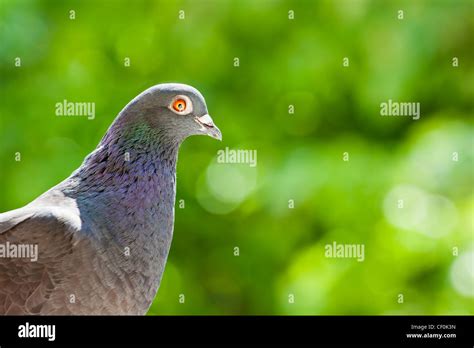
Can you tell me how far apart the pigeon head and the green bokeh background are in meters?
2.95

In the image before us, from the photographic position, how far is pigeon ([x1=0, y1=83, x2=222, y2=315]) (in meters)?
2.40

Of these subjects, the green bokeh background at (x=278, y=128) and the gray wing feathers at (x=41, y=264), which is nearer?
the gray wing feathers at (x=41, y=264)

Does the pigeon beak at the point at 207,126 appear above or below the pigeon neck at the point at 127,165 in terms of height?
above

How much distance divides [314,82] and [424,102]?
1.07 metres

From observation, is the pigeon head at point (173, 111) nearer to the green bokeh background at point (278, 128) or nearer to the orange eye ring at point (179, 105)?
the orange eye ring at point (179, 105)

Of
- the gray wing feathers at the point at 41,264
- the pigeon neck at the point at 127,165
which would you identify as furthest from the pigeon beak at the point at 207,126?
the gray wing feathers at the point at 41,264

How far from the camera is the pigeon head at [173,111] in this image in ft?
7.87

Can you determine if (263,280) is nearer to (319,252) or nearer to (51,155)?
(319,252)

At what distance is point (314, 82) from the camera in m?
6.30

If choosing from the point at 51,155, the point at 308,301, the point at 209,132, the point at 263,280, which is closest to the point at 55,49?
the point at 51,155

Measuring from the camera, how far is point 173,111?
2447 mm

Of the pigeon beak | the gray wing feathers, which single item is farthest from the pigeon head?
the gray wing feathers

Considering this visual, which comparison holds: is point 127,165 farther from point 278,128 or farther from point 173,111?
point 278,128

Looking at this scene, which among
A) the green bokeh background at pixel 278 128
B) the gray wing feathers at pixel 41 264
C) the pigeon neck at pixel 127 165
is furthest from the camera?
the green bokeh background at pixel 278 128
